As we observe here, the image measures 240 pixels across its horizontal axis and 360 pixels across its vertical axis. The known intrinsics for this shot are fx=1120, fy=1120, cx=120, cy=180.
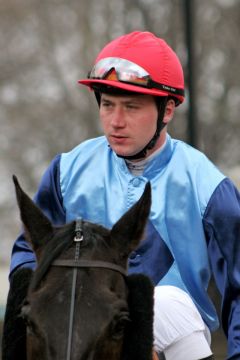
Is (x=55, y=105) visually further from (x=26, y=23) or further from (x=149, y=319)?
(x=149, y=319)

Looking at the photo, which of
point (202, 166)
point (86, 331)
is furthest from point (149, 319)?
point (202, 166)

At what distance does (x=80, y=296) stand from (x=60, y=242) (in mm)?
297

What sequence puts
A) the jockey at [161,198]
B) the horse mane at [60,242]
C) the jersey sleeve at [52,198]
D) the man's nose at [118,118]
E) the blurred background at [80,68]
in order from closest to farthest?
the horse mane at [60,242]
the jockey at [161,198]
the man's nose at [118,118]
the jersey sleeve at [52,198]
the blurred background at [80,68]

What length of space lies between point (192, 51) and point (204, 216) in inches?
196

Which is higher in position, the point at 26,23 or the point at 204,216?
the point at 26,23

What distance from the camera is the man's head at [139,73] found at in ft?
14.2

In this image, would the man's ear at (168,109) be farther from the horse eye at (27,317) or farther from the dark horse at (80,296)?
the horse eye at (27,317)

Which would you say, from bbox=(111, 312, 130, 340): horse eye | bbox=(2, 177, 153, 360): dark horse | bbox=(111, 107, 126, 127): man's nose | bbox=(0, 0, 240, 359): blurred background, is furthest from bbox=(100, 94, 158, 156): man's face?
bbox=(0, 0, 240, 359): blurred background

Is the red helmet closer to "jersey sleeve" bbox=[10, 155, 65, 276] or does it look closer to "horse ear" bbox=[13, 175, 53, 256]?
"jersey sleeve" bbox=[10, 155, 65, 276]

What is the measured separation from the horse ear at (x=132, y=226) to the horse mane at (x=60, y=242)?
54mm

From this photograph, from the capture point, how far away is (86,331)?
3.60 meters

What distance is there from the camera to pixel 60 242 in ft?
12.8

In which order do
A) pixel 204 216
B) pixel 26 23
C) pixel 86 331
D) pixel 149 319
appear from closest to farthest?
pixel 86 331, pixel 149 319, pixel 204 216, pixel 26 23

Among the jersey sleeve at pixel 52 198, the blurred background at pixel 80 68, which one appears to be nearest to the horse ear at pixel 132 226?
the jersey sleeve at pixel 52 198
